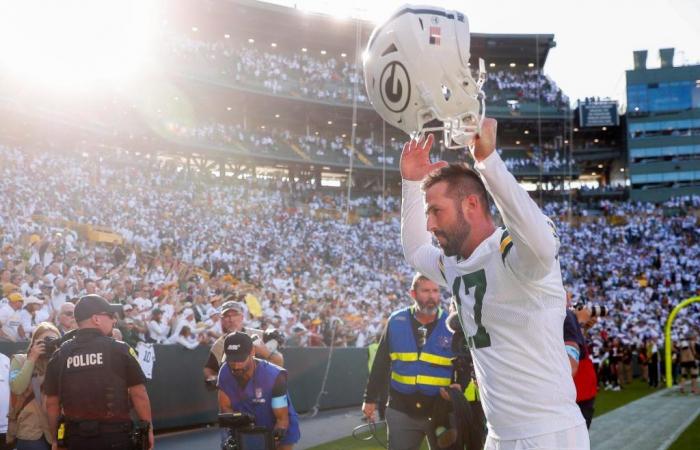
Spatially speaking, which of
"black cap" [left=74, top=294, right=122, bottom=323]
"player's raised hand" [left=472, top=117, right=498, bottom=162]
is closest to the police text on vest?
"black cap" [left=74, top=294, right=122, bottom=323]

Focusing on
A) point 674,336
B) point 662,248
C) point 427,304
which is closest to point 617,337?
point 674,336

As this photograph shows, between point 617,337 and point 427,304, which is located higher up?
point 427,304

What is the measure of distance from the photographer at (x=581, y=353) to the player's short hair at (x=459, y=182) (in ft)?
10.7

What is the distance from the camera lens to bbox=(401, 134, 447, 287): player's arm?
384 centimetres

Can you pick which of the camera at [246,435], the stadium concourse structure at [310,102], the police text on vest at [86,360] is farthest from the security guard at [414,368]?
the stadium concourse structure at [310,102]

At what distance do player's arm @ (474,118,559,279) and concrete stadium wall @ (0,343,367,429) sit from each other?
28.0 feet

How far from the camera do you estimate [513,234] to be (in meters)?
2.80

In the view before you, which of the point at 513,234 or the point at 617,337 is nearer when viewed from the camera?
the point at 513,234

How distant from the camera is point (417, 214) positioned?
161 inches

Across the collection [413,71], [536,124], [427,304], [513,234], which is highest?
[536,124]

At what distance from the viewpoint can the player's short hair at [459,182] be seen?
126 inches

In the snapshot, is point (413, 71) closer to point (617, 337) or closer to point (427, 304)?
point (427, 304)

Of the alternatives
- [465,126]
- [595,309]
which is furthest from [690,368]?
[465,126]

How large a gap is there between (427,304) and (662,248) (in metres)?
38.6
